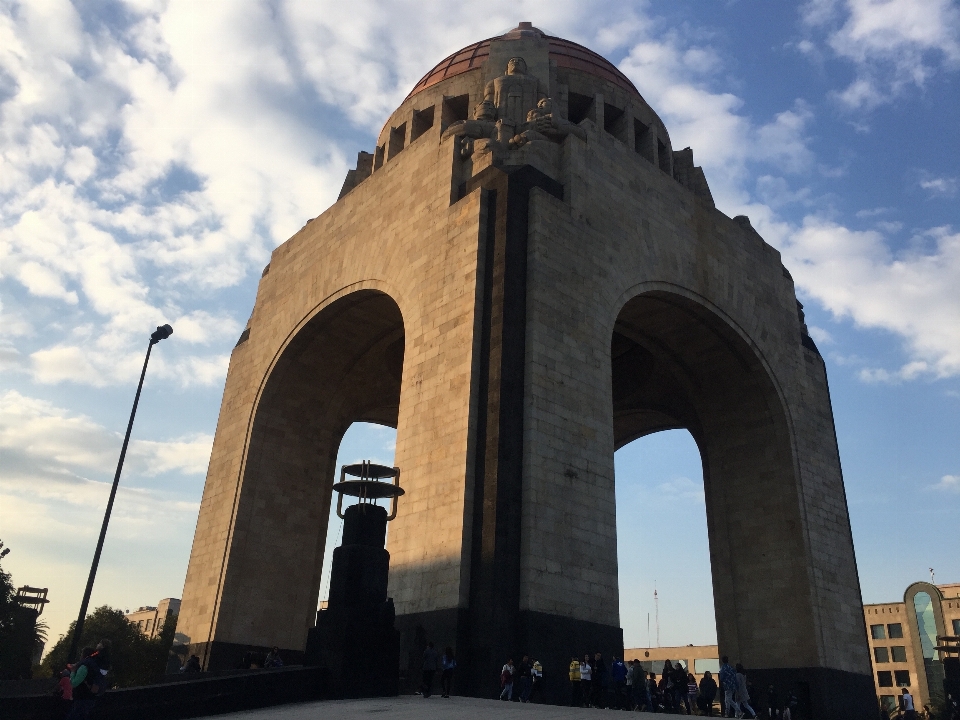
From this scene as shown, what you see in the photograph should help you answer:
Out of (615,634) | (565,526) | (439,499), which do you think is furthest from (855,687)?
(439,499)

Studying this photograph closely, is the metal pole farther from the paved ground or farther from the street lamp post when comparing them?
the paved ground

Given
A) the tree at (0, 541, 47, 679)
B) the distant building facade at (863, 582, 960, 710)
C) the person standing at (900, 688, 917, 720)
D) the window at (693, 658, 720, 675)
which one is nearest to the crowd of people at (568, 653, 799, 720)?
the person standing at (900, 688, 917, 720)

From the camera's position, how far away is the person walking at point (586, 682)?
1277 cm

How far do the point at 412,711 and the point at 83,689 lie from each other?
371 cm

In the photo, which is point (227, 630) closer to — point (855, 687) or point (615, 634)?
point (615, 634)

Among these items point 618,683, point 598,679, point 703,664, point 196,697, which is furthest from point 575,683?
point 703,664

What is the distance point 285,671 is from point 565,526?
5933 millimetres

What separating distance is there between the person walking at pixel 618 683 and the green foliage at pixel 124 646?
20598 mm

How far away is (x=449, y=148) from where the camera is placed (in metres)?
19.2

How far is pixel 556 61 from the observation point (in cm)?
2448

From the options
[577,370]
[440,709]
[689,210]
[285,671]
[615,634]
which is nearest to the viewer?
[440,709]

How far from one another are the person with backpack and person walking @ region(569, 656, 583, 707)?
729 cm

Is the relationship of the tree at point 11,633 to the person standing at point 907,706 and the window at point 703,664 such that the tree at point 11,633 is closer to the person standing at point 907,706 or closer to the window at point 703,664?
the person standing at point 907,706

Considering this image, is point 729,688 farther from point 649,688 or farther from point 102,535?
point 102,535
